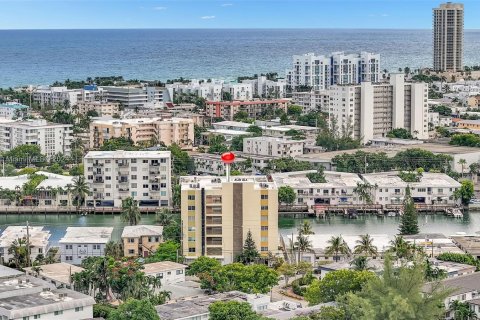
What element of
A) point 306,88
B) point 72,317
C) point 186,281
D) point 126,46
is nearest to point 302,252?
point 186,281

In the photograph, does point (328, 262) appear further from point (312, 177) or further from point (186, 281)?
point (312, 177)

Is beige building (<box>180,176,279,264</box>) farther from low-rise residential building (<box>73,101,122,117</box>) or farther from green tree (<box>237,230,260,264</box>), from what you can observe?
low-rise residential building (<box>73,101,122,117</box>)

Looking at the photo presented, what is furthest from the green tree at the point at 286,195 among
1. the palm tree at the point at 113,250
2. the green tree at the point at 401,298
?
the green tree at the point at 401,298

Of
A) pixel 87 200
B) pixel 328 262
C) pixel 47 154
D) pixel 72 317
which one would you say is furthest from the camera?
pixel 47 154

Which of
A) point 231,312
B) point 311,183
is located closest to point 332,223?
point 311,183

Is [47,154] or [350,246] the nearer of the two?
[350,246]
